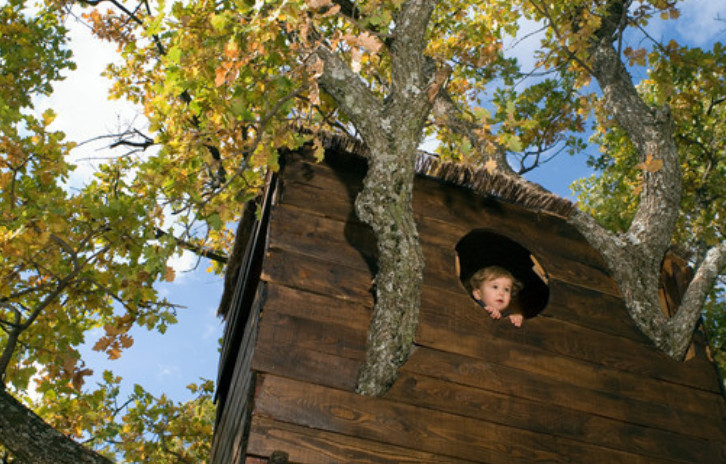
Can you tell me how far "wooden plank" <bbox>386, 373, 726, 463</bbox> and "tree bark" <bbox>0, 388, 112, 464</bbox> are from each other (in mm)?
2136

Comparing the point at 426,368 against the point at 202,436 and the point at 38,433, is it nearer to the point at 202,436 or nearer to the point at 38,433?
the point at 38,433

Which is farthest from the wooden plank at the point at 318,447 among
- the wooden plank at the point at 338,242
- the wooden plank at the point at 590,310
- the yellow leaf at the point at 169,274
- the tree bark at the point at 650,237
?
the tree bark at the point at 650,237

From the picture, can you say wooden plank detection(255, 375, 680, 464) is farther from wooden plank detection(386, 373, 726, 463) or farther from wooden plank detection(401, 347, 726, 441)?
wooden plank detection(401, 347, 726, 441)

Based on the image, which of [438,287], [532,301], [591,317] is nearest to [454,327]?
[438,287]

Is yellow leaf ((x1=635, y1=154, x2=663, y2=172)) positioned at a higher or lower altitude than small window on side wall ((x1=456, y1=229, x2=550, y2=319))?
higher

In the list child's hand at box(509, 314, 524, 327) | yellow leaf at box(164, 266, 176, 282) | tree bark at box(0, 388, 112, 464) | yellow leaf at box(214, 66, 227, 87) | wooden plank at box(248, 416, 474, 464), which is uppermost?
→ yellow leaf at box(214, 66, 227, 87)

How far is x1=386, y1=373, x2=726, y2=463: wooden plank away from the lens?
472cm

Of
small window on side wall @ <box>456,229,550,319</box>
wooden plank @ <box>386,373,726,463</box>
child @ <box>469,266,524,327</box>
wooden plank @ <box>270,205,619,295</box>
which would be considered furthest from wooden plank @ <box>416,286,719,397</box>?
small window on side wall @ <box>456,229,550,319</box>

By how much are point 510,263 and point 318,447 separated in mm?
4094

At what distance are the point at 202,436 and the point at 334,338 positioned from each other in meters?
8.35

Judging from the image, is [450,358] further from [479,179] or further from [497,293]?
[479,179]

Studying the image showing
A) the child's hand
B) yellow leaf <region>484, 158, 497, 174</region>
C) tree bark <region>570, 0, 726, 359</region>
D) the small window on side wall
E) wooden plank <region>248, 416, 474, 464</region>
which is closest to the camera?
wooden plank <region>248, 416, 474, 464</region>

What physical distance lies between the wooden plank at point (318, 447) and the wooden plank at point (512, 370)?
380mm

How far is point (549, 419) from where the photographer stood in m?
4.97
